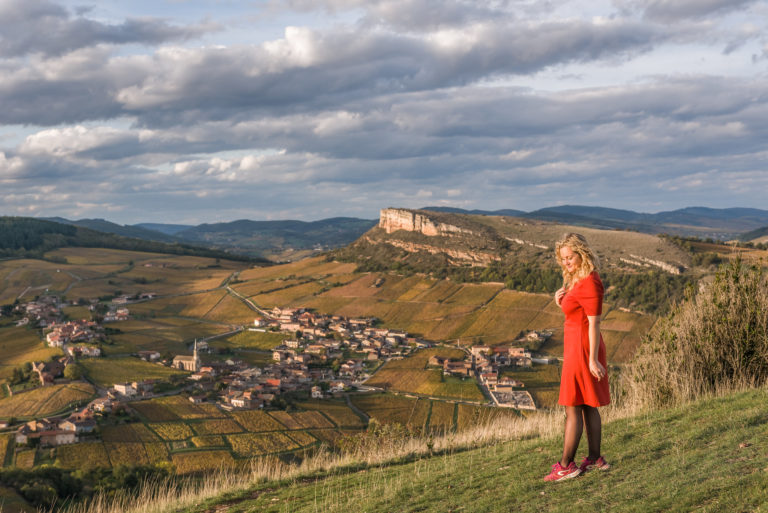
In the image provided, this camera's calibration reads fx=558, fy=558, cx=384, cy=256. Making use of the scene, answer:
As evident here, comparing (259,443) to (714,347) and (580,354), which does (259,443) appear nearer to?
(714,347)

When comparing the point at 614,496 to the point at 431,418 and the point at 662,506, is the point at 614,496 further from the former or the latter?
the point at 431,418

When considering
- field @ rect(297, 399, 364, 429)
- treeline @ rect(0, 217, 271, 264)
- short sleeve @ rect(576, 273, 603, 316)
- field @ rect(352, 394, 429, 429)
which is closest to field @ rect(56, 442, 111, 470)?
field @ rect(297, 399, 364, 429)

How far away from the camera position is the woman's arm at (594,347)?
648cm

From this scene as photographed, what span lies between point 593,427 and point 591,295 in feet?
5.82

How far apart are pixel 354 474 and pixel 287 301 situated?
10153cm

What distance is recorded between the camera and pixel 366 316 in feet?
326

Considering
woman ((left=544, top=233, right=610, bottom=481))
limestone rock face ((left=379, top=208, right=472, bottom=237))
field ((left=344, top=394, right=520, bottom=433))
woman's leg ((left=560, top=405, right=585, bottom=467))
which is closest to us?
woman ((left=544, top=233, right=610, bottom=481))

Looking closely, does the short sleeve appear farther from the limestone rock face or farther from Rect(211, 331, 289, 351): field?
the limestone rock face

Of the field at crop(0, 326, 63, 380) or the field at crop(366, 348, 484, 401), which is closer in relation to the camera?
the field at crop(366, 348, 484, 401)

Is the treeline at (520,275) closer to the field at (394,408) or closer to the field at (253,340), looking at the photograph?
the field at (394,408)

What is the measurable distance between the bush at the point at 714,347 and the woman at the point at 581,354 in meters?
4.68

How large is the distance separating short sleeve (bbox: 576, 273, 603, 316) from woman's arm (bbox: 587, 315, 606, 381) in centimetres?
9

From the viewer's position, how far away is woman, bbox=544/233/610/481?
6578 millimetres

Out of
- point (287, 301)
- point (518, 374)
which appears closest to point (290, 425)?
point (518, 374)
